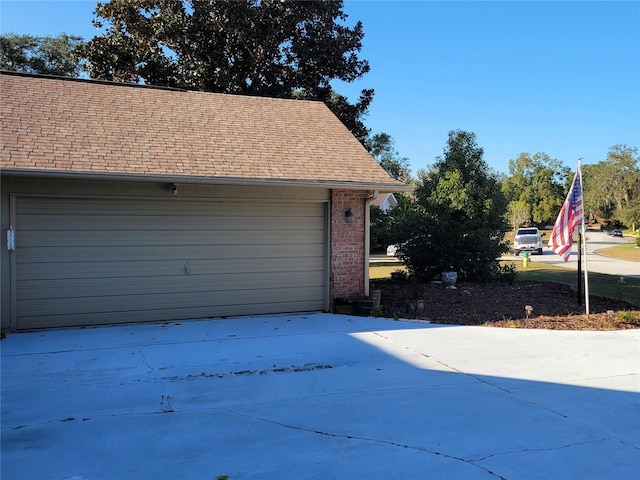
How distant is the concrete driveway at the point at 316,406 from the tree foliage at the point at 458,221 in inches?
202

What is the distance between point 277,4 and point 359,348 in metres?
17.0

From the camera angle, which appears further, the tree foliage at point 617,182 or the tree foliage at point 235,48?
the tree foliage at point 617,182

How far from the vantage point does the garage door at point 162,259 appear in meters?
7.87

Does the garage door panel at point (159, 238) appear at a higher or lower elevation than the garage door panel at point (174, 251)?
higher

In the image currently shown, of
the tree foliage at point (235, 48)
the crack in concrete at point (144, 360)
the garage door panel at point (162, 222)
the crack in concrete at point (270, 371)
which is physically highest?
the tree foliage at point (235, 48)

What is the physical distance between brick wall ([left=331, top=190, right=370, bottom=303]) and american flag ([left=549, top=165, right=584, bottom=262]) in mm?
3958

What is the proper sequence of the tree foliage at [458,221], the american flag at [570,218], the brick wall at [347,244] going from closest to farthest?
the american flag at [570,218], the brick wall at [347,244], the tree foliage at [458,221]

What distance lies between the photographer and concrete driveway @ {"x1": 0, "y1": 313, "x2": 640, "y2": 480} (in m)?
3.56

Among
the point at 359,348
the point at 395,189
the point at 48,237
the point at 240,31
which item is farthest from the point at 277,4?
the point at 359,348

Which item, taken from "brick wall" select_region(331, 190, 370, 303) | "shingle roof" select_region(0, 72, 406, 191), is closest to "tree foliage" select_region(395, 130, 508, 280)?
"shingle roof" select_region(0, 72, 406, 191)

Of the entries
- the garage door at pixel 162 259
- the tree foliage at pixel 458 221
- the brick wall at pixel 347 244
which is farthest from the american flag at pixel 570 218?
the garage door at pixel 162 259

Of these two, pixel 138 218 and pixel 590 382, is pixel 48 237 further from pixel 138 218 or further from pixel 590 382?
pixel 590 382

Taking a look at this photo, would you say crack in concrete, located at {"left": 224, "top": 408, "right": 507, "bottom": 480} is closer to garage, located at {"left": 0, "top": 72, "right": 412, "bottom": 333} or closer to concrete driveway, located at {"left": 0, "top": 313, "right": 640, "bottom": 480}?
concrete driveway, located at {"left": 0, "top": 313, "right": 640, "bottom": 480}

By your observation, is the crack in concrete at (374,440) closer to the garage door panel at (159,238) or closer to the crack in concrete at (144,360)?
the crack in concrete at (144,360)
